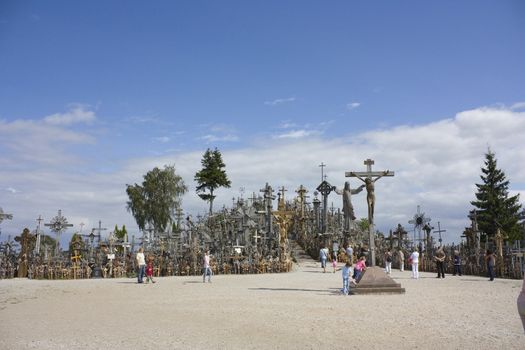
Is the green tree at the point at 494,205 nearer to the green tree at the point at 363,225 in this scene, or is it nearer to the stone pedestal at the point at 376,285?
the green tree at the point at 363,225

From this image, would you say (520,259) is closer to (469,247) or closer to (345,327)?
(469,247)

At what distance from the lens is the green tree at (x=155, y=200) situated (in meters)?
47.6

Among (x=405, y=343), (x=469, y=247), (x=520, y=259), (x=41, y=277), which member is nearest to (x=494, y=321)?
(x=405, y=343)

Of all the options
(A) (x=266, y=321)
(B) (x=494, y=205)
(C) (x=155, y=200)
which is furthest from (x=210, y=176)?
(A) (x=266, y=321)

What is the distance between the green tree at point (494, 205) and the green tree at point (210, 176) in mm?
28690

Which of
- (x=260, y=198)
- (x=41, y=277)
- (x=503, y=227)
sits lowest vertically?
(x=41, y=277)

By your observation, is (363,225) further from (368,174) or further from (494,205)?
→ (368,174)

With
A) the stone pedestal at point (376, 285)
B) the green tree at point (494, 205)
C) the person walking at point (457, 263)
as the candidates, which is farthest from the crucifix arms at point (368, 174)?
the green tree at point (494, 205)

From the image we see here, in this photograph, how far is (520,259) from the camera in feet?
68.7

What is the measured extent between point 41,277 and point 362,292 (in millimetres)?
19803

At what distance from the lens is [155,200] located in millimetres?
47719

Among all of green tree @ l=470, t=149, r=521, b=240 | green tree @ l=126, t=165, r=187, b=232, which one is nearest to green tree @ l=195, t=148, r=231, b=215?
green tree @ l=126, t=165, r=187, b=232

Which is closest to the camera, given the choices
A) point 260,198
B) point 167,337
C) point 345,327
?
point 167,337

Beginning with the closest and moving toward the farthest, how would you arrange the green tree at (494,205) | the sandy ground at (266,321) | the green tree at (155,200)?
the sandy ground at (266,321), the green tree at (494,205), the green tree at (155,200)
